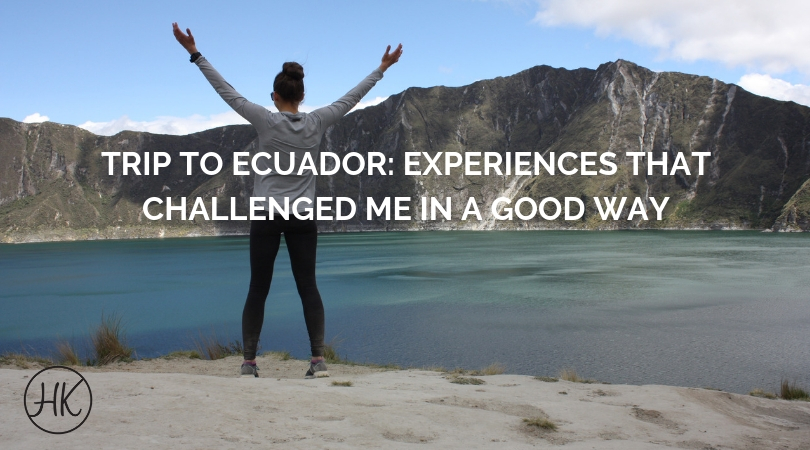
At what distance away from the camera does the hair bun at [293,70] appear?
4155 millimetres

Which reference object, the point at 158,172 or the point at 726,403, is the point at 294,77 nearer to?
the point at 726,403

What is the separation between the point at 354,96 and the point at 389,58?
53 centimetres

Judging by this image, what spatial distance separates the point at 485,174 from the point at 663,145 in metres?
55.5

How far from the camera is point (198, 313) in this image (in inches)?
906

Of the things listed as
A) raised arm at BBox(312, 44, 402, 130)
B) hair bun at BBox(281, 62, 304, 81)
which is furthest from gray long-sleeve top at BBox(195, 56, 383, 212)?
hair bun at BBox(281, 62, 304, 81)

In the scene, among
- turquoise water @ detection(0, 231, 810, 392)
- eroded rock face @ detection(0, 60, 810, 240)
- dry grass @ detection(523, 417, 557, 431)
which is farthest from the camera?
eroded rock face @ detection(0, 60, 810, 240)

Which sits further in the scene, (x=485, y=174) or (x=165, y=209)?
(x=485, y=174)

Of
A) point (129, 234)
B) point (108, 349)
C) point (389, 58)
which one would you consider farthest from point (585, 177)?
point (389, 58)

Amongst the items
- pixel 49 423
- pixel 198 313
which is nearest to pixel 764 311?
pixel 198 313

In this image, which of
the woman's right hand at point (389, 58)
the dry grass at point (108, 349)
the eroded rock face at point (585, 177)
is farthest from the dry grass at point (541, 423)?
the eroded rock face at point (585, 177)

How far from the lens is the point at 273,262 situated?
421 centimetres

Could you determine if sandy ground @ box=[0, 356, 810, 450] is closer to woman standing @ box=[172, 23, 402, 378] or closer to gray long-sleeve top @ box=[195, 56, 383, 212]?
woman standing @ box=[172, 23, 402, 378]

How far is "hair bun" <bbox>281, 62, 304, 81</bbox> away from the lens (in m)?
4.16

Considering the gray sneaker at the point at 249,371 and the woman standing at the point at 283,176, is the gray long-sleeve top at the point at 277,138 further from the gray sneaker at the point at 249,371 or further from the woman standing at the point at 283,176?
the gray sneaker at the point at 249,371
